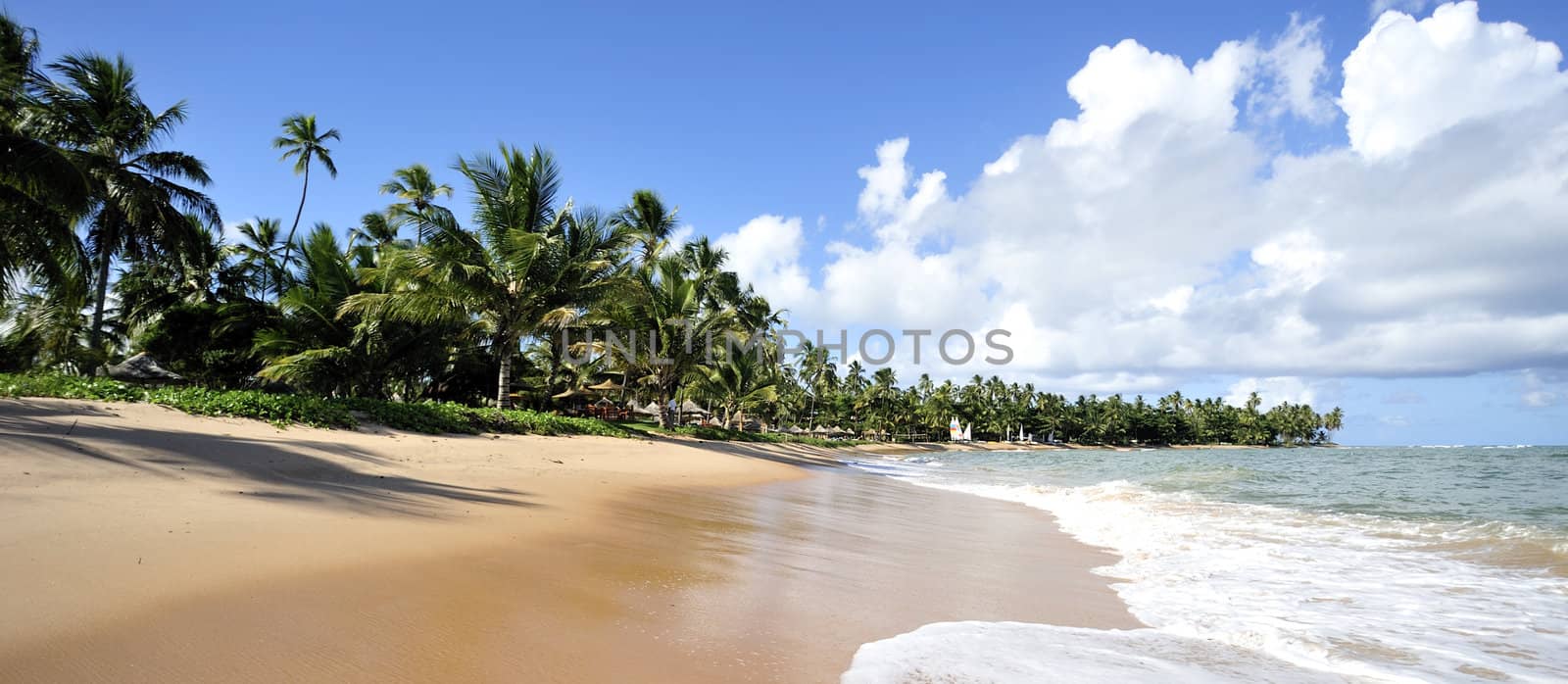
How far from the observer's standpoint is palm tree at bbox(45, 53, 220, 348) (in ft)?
52.0

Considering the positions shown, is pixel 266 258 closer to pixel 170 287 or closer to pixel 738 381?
pixel 170 287

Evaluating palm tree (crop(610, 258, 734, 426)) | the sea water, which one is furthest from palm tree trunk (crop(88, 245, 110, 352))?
the sea water

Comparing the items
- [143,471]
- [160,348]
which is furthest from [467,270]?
[160,348]

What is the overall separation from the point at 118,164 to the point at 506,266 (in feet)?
31.0

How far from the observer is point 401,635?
2766 millimetres

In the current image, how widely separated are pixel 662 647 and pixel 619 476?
8.25 m

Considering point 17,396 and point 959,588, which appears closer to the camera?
point 959,588

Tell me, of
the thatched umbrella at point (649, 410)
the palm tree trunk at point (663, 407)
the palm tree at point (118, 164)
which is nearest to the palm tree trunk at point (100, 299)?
the palm tree at point (118, 164)

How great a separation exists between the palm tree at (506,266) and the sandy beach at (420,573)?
853 cm

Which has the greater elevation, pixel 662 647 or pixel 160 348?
pixel 160 348

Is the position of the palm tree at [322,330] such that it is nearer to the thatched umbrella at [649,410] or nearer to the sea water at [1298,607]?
the sea water at [1298,607]

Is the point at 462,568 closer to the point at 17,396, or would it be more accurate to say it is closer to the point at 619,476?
the point at 619,476

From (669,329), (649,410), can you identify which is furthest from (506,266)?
(649,410)

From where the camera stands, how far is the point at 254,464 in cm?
658
